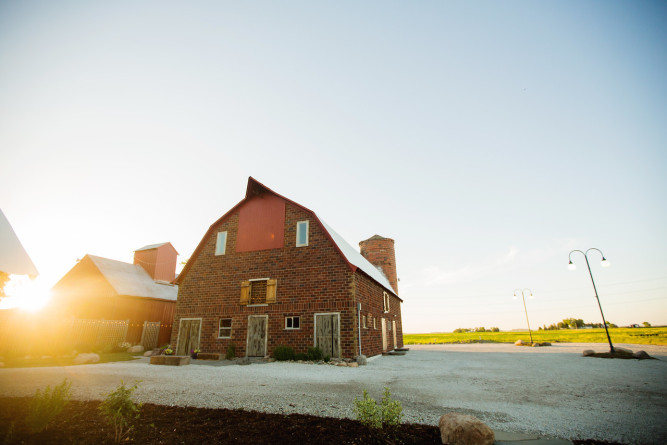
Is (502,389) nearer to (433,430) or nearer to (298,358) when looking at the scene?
(433,430)

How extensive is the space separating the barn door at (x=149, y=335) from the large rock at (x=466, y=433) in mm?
23779

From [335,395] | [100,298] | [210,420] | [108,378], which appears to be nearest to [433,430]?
[335,395]

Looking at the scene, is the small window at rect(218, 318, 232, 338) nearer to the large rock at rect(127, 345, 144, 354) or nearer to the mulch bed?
the large rock at rect(127, 345, 144, 354)

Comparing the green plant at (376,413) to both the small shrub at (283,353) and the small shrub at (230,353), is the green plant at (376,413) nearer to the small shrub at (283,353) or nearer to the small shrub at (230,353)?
the small shrub at (283,353)

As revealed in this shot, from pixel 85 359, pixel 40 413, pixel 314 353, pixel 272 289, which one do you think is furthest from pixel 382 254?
pixel 40 413

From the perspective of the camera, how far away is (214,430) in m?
4.36

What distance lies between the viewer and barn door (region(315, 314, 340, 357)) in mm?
13836

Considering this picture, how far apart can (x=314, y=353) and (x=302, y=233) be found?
5976 millimetres

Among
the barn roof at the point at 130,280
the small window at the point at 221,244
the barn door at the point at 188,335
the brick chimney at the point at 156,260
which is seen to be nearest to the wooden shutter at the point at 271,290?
the small window at the point at 221,244

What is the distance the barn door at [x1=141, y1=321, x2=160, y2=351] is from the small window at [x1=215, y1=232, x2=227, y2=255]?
964 cm

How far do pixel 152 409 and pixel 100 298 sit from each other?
73.8 ft

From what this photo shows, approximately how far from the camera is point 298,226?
54.2 feet

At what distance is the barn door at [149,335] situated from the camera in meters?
21.7

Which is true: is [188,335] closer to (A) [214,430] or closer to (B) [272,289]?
(B) [272,289]
